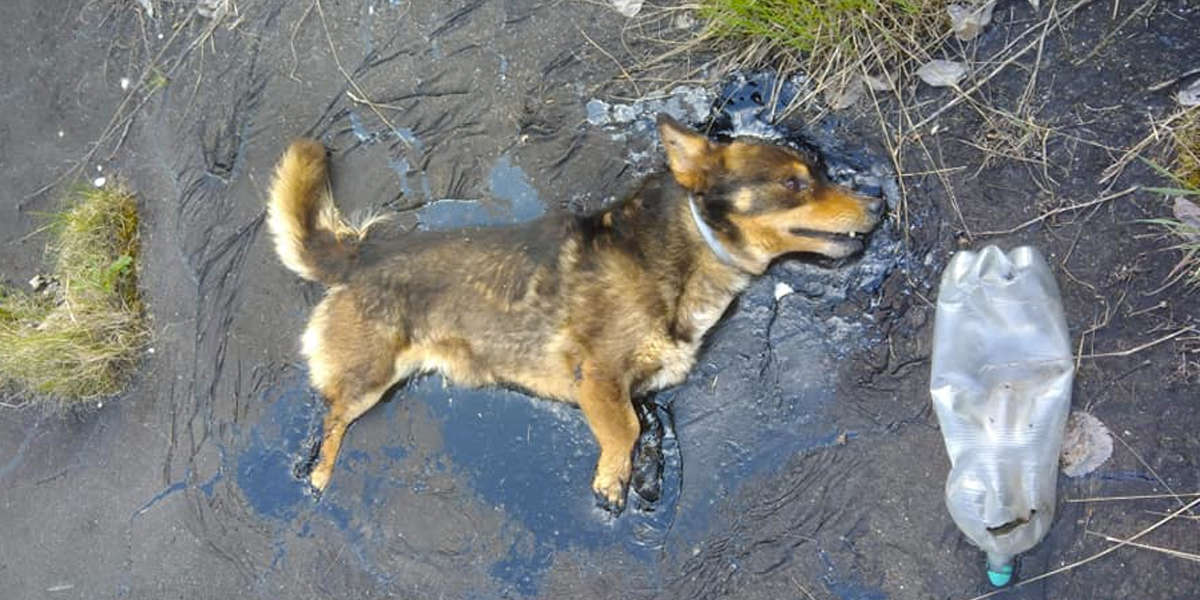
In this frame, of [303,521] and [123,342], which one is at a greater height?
[123,342]

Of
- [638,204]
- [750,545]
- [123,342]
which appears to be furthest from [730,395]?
[123,342]

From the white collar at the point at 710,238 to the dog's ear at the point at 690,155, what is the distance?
0.29 feet

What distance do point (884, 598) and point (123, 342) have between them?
3.77m

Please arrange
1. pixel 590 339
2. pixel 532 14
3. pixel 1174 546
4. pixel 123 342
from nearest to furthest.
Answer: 1. pixel 1174 546
2. pixel 590 339
3. pixel 532 14
4. pixel 123 342

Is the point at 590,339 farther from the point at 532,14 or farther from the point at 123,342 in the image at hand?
the point at 123,342

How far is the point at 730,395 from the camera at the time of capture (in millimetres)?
3900

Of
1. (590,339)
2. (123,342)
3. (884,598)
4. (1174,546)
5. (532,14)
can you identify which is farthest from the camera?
A: (123,342)

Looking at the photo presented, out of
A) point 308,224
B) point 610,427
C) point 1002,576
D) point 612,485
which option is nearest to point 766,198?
point 610,427

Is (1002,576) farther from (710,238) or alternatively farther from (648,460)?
(710,238)

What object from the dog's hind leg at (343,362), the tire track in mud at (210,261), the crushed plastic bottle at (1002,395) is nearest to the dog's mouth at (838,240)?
the crushed plastic bottle at (1002,395)

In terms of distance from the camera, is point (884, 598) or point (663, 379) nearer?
point (884, 598)

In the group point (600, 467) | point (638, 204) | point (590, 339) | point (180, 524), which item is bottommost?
point (180, 524)

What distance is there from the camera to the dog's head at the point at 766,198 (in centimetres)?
363

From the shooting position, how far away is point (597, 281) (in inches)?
149
